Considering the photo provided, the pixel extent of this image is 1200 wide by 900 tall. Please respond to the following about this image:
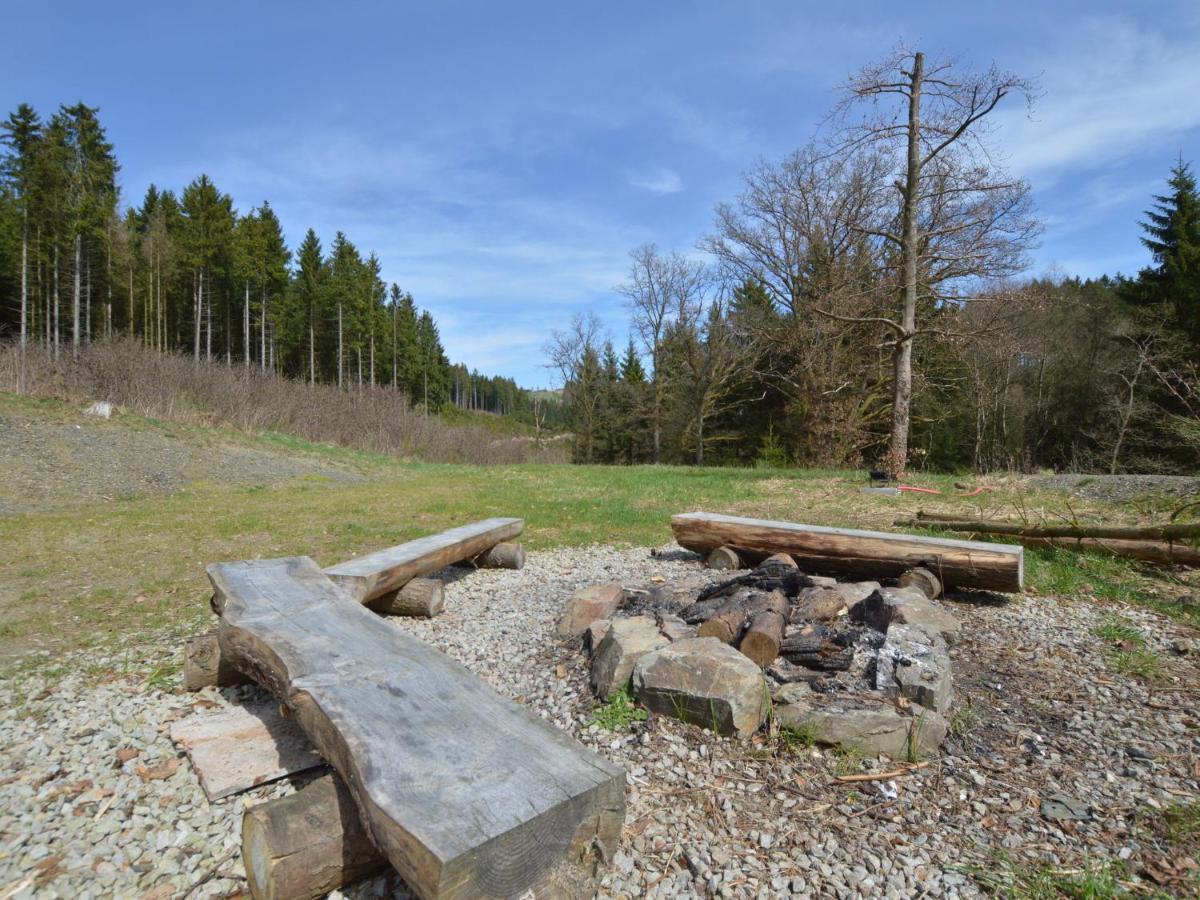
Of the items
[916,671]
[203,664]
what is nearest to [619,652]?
[916,671]

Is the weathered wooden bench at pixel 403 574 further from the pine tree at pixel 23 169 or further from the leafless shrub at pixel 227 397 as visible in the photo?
the pine tree at pixel 23 169

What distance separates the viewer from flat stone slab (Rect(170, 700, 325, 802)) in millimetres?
2240

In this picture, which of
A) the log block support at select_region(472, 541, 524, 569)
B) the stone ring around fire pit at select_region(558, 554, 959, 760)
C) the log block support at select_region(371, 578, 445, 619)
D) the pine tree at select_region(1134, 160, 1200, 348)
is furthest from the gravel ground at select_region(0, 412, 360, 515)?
the pine tree at select_region(1134, 160, 1200, 348)

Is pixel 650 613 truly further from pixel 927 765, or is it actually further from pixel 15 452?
pixel 15 452

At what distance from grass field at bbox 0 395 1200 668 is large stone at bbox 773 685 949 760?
2.86 m

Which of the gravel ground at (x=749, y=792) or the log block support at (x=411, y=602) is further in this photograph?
the log block support at (x=411, y=602)

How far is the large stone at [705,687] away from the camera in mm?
2500

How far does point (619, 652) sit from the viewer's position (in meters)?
2.89

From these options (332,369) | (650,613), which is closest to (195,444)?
(650,613)

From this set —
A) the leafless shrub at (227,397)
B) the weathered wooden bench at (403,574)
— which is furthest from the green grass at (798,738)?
the leafless shrub at (227,397)

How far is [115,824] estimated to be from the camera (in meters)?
2.03

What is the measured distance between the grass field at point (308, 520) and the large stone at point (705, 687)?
3.27 metres

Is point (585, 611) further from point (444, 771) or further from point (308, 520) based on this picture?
point (308, 520)

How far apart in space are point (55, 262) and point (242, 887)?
34.7 meters
